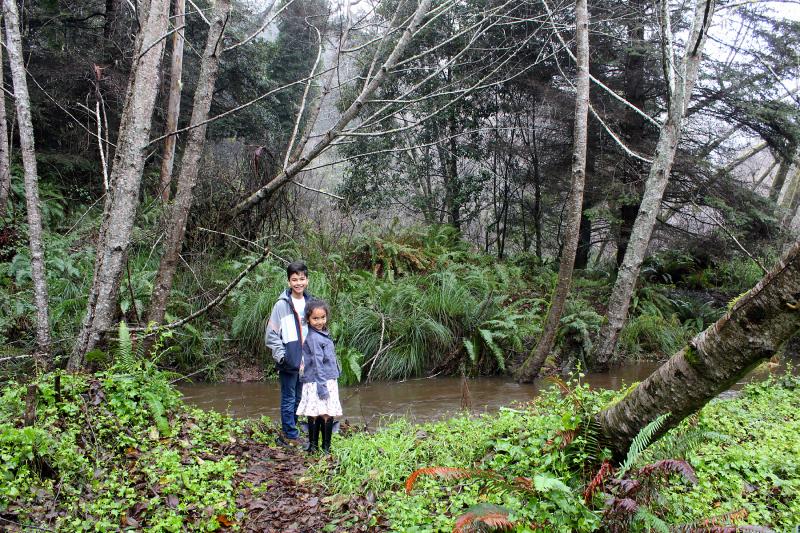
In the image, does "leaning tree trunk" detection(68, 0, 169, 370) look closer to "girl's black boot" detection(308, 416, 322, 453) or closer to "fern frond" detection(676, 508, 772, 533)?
"girl's black boot" detection(308, 416, 322, 453)

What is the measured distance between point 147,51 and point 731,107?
39.2ft

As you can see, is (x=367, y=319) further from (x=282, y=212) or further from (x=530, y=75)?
(x=530, y=75)

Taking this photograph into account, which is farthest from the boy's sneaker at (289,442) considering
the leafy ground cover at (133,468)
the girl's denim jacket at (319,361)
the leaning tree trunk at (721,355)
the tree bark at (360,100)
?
the tree bark at (360,100)

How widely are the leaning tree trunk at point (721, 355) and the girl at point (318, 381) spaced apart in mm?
2724

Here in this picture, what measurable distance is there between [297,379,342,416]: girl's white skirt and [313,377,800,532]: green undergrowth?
0.36 metres

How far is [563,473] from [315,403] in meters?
2.48

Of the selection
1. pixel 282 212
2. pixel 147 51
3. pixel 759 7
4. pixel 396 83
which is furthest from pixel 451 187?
pixel 147 51

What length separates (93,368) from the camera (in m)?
5.63

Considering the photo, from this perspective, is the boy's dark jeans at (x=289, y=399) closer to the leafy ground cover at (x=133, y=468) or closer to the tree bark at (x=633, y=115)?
the leafy ground cover at (x=133, y=468)

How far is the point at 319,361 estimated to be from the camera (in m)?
5.29

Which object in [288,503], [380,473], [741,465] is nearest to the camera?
[741,465]

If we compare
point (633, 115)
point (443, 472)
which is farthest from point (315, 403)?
point (633, 115)

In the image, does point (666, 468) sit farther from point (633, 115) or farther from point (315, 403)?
point (633, 115)

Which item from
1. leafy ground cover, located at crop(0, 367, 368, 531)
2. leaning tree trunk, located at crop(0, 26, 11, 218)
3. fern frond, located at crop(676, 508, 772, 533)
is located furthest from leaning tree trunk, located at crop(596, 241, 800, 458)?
leaning tree trunk, located at crop(0, 26, 11, 218)
